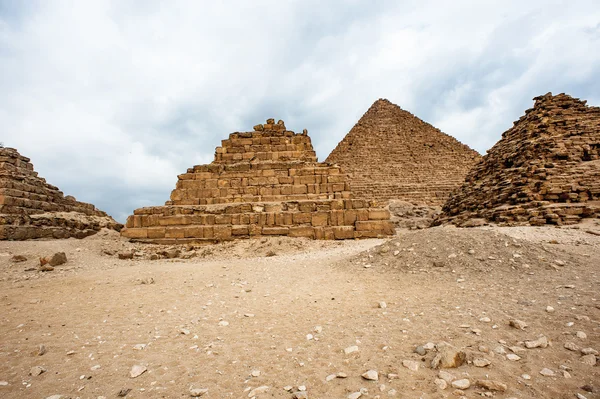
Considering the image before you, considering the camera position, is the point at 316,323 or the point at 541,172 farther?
the point at 541,172

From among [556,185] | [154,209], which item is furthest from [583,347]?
[556,185]

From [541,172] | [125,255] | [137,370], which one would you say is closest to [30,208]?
[125,255]

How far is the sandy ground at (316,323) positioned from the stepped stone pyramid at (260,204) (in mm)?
3287

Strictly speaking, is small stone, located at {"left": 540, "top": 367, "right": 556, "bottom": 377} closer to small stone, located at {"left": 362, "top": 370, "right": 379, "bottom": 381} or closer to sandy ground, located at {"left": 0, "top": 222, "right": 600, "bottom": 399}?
sandy ground, located at {"left": 0, "top": 222, "right": 600, "bottom": 399}

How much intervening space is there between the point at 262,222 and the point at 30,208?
7.37 m

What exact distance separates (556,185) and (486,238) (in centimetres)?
1138

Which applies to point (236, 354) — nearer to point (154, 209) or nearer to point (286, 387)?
point (286, 387)

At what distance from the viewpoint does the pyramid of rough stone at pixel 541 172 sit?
473 inches

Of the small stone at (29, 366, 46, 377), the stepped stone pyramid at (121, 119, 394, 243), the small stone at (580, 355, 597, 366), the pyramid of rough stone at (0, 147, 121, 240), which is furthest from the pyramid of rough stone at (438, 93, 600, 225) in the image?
the pyramid of rough stone at (0, 147, 121, 240)

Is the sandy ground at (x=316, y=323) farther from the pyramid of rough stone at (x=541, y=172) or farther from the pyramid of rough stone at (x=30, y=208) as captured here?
the pyramid of rough stone at (x=541, y=172)

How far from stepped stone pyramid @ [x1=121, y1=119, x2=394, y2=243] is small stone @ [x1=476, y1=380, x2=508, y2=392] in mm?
6898

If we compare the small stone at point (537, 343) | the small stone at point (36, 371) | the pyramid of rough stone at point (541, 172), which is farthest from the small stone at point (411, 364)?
the pyramid of rough stone at point (541, 172)

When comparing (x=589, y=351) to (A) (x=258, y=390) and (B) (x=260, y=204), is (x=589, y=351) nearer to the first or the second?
(A) (x=258, y=390)

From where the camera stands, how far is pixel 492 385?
174 cm
